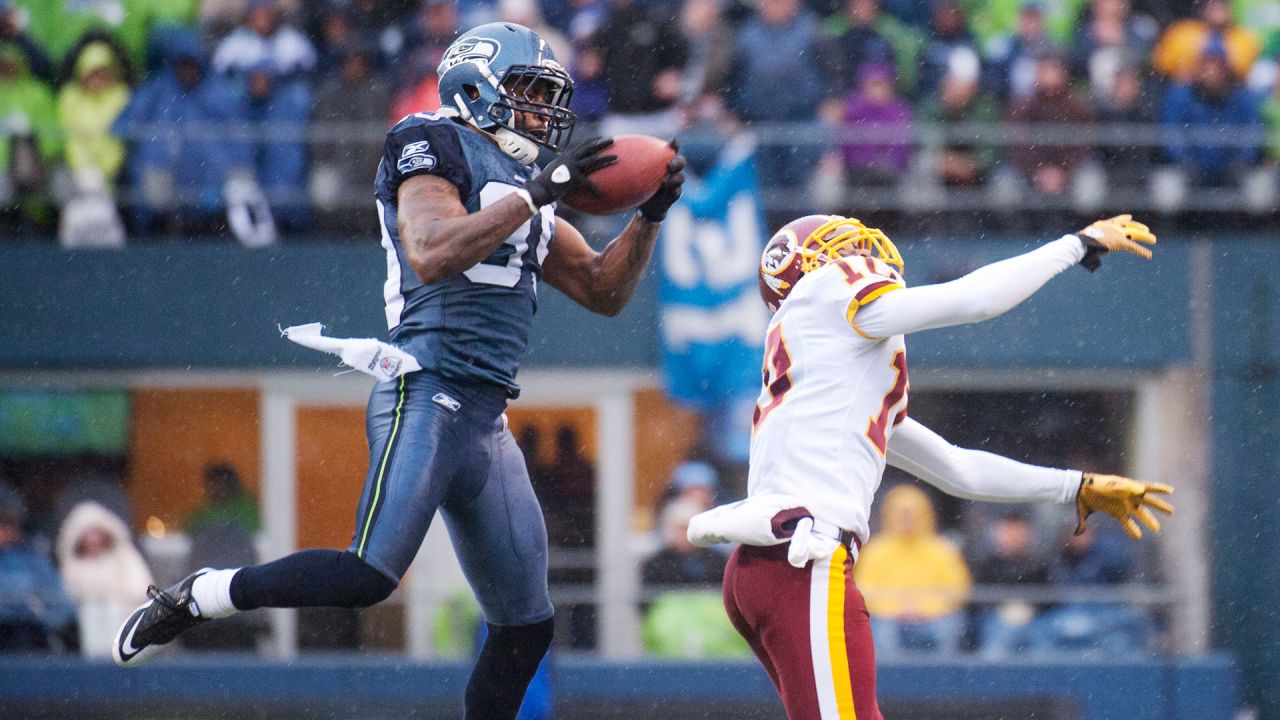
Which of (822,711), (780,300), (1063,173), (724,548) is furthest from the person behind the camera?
(1063,173)

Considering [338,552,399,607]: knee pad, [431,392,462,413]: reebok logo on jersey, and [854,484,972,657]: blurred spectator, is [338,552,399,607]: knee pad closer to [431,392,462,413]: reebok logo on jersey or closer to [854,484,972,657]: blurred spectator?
[431,392,462,413]: reebok logo on jersey

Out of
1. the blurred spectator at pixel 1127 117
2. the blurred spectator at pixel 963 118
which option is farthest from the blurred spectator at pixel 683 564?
the blurred spectator at pixel 1127 117

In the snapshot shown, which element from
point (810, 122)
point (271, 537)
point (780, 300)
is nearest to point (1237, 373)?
point (810, 122)

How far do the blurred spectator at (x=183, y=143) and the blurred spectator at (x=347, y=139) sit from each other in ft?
1.34

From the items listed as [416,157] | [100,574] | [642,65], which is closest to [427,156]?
[416,157]

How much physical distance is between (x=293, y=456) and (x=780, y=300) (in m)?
6.25

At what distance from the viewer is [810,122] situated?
31.9ft

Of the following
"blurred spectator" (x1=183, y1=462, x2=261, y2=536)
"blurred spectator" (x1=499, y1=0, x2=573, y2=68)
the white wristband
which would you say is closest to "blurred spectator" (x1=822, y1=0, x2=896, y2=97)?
"blurred spectator" (x1=499, y1=0, x2=573, y2=68)

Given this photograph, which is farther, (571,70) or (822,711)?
(571,70)

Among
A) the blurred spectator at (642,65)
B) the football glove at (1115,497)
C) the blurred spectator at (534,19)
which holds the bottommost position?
the football glove at (1115,497)

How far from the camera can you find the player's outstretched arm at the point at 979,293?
4.09m

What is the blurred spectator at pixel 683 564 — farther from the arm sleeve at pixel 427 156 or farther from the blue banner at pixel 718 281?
the arm sleeve at pixel 427 156

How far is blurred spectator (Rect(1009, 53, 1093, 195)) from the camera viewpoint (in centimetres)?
963

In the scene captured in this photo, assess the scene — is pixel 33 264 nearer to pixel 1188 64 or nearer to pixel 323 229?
pixel 323 229
